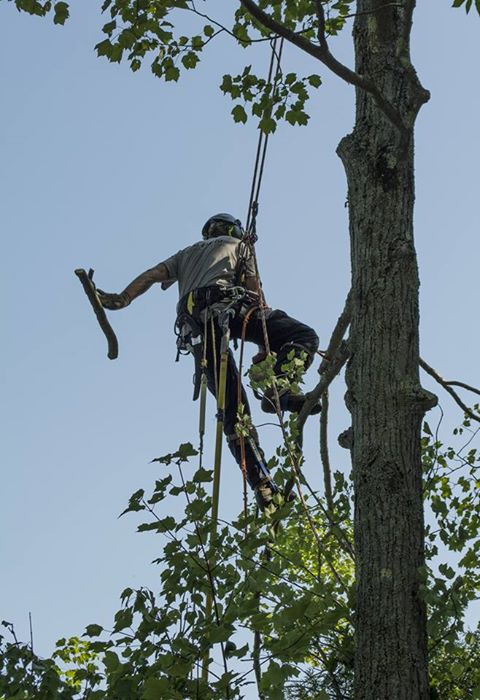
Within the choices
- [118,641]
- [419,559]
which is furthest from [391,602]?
[118,641]

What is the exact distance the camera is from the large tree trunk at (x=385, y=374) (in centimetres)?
404

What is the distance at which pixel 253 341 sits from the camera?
808 centimetres

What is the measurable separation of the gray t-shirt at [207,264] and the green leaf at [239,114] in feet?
5.33

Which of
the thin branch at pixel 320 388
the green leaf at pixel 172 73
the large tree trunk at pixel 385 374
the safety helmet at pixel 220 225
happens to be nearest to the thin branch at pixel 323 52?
the large tree trunk at pixel 385 374

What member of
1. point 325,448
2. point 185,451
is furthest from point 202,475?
point 325,448

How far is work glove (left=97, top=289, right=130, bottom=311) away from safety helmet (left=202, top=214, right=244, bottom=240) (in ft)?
4.19

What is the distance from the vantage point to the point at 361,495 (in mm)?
4344

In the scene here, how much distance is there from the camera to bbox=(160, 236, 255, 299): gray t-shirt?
8.02 m

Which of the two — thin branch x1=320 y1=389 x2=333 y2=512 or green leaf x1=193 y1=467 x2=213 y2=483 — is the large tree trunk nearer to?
green leaf x1=193 y1=467 x2=213 y2=483

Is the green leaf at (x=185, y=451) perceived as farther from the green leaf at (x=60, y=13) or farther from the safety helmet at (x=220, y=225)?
the safety helmet at (x=220, y=225)

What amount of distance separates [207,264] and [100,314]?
1.52 m

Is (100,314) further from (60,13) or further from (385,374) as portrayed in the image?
(385,374)

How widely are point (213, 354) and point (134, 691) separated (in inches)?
157

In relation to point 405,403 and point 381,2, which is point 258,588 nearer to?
point 405,403
